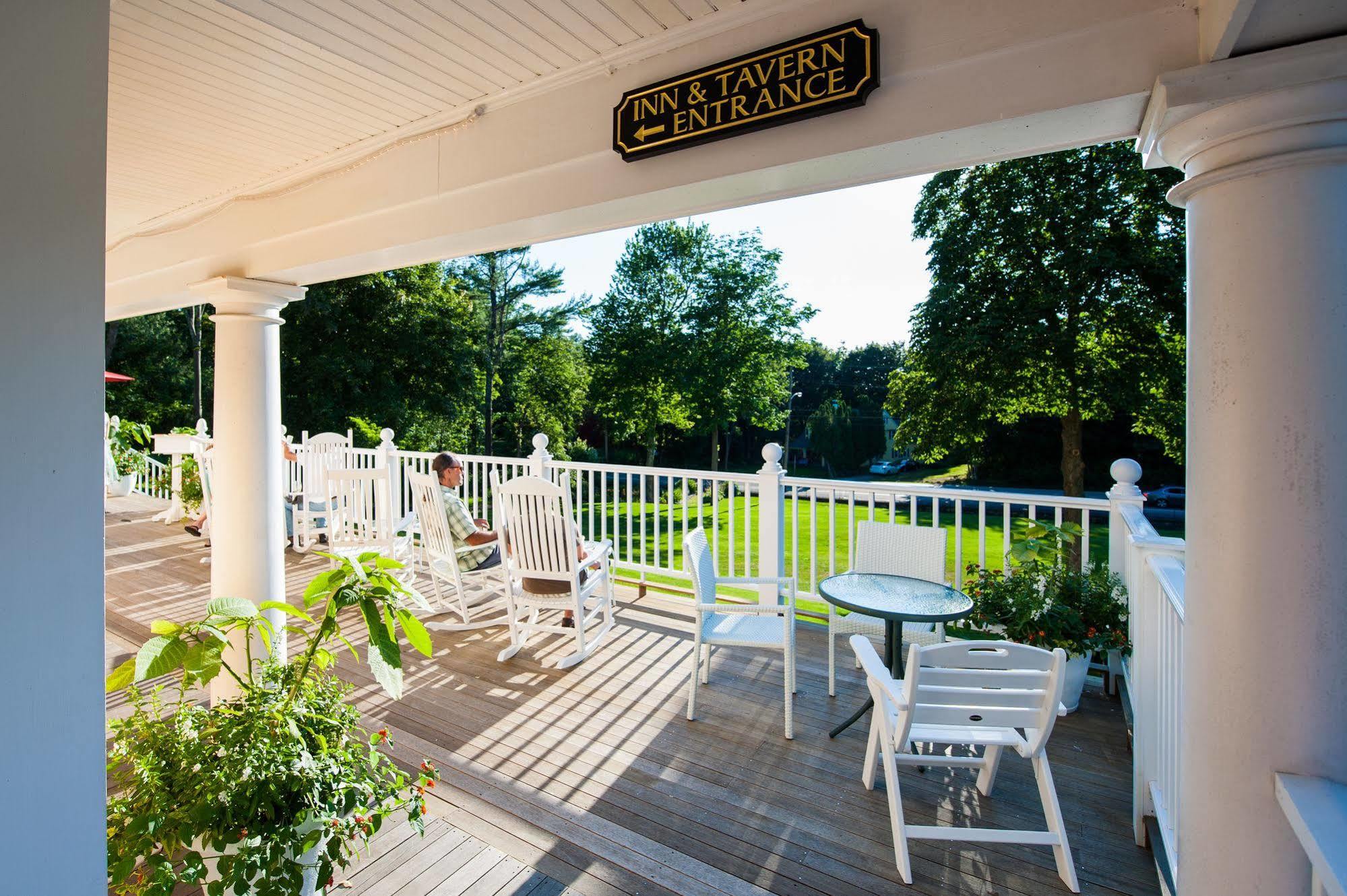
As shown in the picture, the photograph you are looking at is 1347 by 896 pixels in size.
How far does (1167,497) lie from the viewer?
1767cm

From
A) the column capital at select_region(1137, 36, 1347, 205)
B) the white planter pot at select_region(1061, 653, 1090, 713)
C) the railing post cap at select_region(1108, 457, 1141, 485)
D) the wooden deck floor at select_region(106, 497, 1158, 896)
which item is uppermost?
the column capital at select_region(1137, 36, 1347, 205)

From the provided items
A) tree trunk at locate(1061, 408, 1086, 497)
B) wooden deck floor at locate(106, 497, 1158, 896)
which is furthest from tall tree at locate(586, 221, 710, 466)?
wooden deck floor at locate(106, 497, 1158, 896)

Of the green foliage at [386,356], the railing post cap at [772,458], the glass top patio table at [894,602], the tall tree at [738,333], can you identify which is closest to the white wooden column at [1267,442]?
the glass top patio table at [894,602]

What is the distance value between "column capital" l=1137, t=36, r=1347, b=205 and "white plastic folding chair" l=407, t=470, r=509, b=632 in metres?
3.82

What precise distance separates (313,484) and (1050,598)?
6.76 meters

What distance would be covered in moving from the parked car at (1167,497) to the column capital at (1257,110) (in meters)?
19.4

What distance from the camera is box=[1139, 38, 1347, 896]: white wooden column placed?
3.92ft

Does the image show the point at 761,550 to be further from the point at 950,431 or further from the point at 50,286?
the point at 950,431

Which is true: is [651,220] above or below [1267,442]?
above

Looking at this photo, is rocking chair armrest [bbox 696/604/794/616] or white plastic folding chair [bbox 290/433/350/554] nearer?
rocking chair armrest [bbox 696/604/794/616]

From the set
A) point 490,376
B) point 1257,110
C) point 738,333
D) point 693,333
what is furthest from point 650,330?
point 1257,110

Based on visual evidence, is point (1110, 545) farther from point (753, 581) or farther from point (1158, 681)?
point (753, 581)

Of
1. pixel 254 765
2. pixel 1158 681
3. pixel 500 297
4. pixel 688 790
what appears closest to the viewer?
pixel 254 765

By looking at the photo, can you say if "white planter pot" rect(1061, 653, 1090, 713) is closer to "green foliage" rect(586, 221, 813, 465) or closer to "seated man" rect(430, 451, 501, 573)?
"seated man" rect(430, 451, 501, 573)
